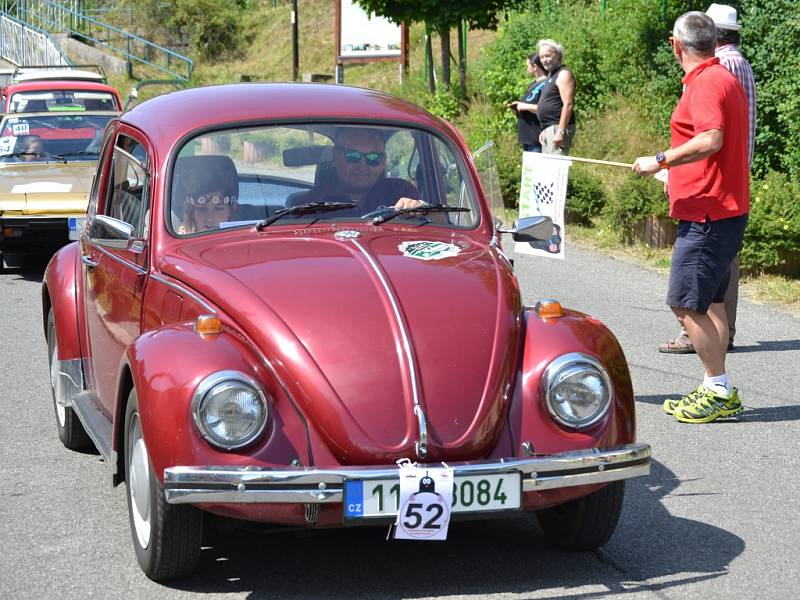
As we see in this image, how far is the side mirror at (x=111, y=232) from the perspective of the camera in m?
5.43

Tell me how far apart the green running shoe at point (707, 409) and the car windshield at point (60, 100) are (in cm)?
1252

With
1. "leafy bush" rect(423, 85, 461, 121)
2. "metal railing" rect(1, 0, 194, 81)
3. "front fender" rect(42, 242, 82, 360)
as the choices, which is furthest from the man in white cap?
"metal railing" rect(1, 0, 194, 81)

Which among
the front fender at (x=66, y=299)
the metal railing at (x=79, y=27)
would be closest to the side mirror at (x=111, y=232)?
the front fender at (x=66, y=299)

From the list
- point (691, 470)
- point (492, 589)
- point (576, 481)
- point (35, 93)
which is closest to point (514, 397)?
point (576, 481)

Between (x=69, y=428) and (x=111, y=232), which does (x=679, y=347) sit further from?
(x=111, y=232)

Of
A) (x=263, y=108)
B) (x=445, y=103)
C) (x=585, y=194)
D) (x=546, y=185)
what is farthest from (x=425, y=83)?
(x=263, y=108)

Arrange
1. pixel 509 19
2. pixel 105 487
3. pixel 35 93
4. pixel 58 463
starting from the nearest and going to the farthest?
pixel 105 487 → pixel 58 463 → pixel 35 93 → pixel 509 19

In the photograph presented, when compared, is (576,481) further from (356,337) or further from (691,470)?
(691,470)

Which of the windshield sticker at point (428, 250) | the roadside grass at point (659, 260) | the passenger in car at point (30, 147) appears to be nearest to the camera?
the windshield sticker at point (428, 250)

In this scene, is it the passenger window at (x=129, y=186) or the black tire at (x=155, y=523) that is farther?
the passenger window at (x=129, y=186)

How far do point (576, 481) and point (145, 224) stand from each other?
233 centimetres

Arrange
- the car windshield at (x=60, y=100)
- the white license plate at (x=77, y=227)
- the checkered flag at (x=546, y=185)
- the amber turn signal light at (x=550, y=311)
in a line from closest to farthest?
the amber turn signal light at (x=550, y=311)
the white license plate at (x=77, y=227)
the checkered flag at (x=546, y=185)
the car windshield at (x=60, y=100)

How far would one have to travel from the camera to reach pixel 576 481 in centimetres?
431

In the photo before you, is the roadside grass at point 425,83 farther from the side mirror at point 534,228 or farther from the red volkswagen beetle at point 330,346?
the red volkswagen beetle at point 330,346
